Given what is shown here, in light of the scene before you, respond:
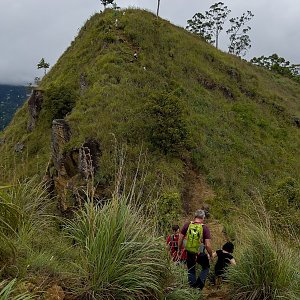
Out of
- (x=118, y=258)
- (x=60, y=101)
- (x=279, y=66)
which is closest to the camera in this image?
(x=118, y=258)

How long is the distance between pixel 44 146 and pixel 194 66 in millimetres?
11657

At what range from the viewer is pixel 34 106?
22.5 metres

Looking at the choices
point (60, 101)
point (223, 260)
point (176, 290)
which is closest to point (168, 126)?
point (60, 101)

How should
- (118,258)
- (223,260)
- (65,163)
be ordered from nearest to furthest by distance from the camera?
(118,258), (223,260), (65,163)

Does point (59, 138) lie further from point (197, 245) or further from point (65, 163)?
point (197, 245)

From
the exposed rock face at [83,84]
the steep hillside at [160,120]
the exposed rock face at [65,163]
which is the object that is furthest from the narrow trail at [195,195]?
the exposed rock face at [83,84]

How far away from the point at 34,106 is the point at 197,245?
1839 cm

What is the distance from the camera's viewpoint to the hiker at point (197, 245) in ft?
19.1

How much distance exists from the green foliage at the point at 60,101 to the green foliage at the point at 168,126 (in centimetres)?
534

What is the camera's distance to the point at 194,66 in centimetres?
2673

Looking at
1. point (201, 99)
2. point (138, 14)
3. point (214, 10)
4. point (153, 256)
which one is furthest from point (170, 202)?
point (214, 10)

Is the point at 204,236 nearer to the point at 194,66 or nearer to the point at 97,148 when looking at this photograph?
the point at 97,148

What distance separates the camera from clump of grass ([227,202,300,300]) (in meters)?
4.57

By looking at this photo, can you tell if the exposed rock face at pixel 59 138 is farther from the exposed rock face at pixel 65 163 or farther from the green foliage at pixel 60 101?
the green foliage at pixel 60 101
